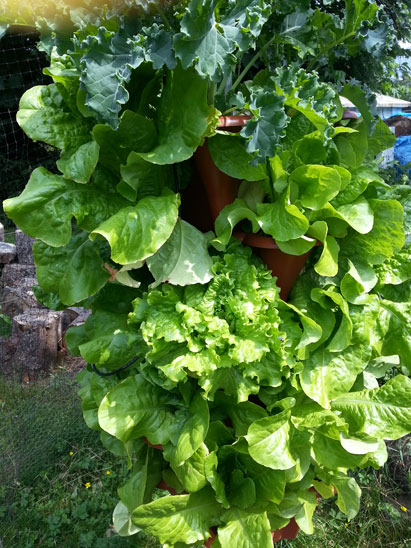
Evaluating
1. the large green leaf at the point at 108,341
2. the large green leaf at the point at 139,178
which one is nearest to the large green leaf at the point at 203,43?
the large green leaf at the point at 139,178

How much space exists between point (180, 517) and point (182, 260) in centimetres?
69

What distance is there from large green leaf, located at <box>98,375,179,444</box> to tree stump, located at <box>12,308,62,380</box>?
2685 millimetres

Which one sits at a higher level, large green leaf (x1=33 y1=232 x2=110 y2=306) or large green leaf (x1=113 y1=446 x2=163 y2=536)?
large green leaf (x1=33 y1=232 x2=110 y2=306)

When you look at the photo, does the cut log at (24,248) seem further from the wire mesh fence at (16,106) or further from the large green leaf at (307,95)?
the large green leaf at (307,95)

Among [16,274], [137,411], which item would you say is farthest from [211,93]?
[16,274]

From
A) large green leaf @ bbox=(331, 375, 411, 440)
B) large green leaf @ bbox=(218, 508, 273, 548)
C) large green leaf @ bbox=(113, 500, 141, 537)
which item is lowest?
large green leaf @ bbox=(113, 500, 141, 537)

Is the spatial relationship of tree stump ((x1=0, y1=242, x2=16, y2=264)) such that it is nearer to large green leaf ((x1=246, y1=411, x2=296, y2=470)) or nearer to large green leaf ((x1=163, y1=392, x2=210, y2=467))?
large green leaf ((x1=163, y1=392, x2=210, y2=467))

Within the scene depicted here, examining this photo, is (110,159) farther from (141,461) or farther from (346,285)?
(141,461)

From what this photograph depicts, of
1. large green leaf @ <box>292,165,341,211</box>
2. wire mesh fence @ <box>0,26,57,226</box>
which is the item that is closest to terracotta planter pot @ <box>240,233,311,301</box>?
large green leaf @ <box>292,165,341,211</box>

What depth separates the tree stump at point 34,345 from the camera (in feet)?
12.3

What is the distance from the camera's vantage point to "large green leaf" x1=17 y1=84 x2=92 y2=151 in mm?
1115

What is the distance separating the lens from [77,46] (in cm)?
103

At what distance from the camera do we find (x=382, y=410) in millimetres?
1333

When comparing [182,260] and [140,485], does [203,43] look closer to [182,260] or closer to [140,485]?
[182,260]
